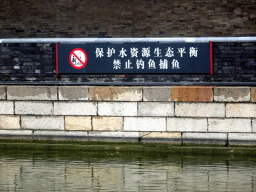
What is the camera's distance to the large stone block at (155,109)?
30.7 ft

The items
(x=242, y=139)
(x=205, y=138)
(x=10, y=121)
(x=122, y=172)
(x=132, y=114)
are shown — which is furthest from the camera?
(x=10, y=121)

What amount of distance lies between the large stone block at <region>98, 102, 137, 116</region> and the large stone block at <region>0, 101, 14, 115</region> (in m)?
2.02

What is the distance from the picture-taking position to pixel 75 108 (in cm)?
962

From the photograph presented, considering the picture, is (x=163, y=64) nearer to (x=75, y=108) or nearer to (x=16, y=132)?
(x=75, y=108)

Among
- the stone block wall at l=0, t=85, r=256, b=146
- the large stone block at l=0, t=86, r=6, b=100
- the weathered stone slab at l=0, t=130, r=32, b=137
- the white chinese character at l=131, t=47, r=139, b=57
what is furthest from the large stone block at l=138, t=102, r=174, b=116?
the large stone block at l=0, t=86, r=6, b=100

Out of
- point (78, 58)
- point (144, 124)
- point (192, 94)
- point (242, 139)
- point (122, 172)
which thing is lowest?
point (122, 172)

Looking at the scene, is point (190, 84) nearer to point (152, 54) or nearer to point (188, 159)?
point (152, 54)

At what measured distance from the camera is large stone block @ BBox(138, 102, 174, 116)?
935cm

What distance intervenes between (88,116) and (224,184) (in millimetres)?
3695

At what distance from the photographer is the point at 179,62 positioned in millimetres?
9555

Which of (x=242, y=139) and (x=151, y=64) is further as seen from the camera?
(x=151, y=64)

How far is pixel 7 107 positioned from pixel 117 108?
8.24 feet

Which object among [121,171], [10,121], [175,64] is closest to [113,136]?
[121,171]

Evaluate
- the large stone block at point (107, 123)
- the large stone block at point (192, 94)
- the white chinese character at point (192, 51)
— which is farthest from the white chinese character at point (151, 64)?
the large stone block at point (107, 123)
